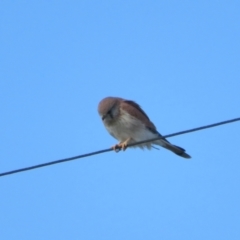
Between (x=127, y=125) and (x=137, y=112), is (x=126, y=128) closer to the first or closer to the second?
(x=127, y=125)

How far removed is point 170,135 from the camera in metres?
7.95

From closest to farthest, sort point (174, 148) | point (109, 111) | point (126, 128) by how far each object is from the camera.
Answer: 1. point (126, 128)
2. point (109, 111)
3. point (174, 148)

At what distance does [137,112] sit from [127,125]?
46 cm

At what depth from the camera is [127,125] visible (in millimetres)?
11797

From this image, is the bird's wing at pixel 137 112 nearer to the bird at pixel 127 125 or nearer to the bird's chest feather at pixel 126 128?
the bird at pixel 127 125

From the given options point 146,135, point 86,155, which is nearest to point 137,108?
point 146,135

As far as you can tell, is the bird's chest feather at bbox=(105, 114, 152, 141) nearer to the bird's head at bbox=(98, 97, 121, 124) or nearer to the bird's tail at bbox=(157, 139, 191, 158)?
the bird's head at bbox=(98, 97, 121, 124)

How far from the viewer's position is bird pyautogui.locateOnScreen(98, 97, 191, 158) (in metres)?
11.8

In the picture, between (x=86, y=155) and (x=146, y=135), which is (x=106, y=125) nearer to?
(x=146, y=135)

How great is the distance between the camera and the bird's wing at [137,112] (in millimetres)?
12055

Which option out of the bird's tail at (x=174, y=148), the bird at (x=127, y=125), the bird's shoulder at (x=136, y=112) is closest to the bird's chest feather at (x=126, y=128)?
the bird at (x=127, y=125)

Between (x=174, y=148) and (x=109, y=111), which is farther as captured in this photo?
(x=174, y=148)

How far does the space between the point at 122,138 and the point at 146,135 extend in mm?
427

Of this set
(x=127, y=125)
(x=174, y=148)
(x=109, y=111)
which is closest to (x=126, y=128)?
(x=127, y=125)
